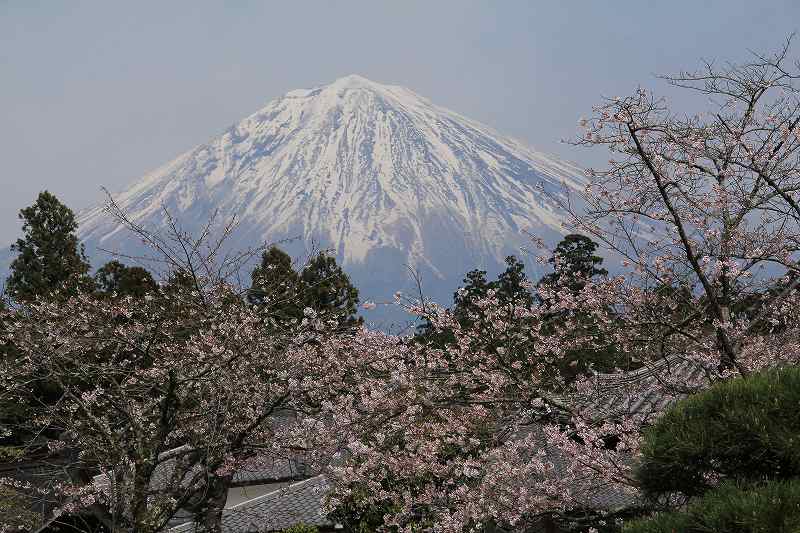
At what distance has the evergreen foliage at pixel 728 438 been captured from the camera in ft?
11.1

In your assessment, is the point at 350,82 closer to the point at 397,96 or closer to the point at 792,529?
the point at 397,96

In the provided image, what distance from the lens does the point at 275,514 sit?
13.3m

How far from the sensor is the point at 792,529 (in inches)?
116

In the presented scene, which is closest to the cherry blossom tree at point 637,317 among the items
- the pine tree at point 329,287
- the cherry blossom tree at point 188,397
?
the cherry blossom tree at point 188,397

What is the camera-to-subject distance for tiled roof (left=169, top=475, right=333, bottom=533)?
1291cm

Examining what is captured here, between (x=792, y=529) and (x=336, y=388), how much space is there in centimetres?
614

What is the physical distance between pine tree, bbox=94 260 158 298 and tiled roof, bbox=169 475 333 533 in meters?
11.4

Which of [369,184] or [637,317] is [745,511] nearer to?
[637,317]

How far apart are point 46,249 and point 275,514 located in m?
14.4

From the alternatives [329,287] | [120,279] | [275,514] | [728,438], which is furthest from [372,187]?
[728,438]

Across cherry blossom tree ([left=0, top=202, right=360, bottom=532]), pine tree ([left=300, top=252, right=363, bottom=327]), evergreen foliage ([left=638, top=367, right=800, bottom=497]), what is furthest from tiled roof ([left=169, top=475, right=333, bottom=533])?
pine tree ([left=300, top=252, right=363, bottom=327])

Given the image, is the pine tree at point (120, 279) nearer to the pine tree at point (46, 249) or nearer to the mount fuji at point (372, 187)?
the pine tree at point (46, 249)

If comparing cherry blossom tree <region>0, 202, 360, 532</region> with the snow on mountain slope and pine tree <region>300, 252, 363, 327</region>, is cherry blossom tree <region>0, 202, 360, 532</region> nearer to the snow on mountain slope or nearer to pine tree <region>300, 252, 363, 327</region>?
pine tree <region>300, 252, 363, 327</region>

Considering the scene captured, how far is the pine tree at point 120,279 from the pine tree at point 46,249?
1.14 metres
